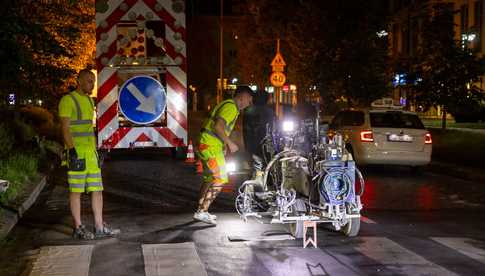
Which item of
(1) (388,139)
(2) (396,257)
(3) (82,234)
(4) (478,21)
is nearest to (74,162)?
(3) (82,234)

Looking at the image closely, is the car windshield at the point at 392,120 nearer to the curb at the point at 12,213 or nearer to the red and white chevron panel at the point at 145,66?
the red and white chevron panel at the point at 145,66

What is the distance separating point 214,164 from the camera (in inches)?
359

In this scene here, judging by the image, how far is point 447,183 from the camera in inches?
591

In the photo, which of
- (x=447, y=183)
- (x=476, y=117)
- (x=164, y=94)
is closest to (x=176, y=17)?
(x=164, y=94)

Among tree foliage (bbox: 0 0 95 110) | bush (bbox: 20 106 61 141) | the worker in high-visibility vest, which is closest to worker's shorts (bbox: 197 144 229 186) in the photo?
the worker in high-visibility vest

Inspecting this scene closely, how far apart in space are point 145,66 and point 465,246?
8590mm

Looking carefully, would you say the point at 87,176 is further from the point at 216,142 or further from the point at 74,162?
the point at 216,142

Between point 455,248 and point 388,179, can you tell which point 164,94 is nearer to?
point 388,179

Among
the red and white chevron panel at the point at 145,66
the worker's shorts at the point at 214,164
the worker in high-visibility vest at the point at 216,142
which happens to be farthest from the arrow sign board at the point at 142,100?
the worker's shorts at the point at 214,164

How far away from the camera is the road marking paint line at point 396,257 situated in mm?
7004

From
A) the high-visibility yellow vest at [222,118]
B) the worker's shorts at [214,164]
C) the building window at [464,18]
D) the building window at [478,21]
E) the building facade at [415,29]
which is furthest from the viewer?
the building window at [464,18]

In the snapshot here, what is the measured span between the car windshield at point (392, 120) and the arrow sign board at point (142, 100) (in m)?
4.78

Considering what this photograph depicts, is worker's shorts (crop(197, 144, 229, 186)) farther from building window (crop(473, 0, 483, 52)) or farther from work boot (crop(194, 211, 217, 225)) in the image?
building window (crop(473, 0, 483, 52))

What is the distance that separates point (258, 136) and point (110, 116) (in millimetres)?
3367
